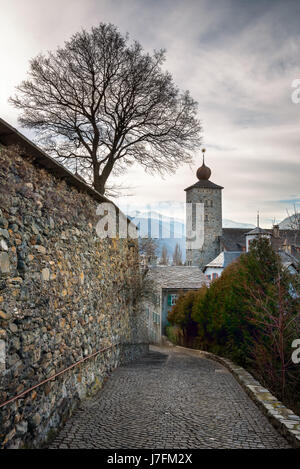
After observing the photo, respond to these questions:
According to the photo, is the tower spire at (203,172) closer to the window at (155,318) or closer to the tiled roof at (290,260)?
the tiled roof at (290,260)

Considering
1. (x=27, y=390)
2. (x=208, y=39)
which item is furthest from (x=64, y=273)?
(x=208, y=39)

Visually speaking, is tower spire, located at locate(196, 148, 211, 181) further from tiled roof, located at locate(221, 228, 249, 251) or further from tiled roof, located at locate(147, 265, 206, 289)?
tiled roof, located at locate(147, 265, 206, 289)

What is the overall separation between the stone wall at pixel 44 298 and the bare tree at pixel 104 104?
7579 millimetres

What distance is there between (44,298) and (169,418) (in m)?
2.52

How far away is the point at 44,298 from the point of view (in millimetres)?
4293

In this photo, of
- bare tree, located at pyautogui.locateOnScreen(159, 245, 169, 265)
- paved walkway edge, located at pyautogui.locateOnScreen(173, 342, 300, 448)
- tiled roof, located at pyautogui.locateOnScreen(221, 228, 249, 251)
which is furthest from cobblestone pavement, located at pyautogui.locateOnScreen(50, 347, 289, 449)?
bare tree, located at pyautogui.locateOnScreen(159, 245, 169, 265)

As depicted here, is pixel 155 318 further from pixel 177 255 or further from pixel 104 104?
pixel 177 255

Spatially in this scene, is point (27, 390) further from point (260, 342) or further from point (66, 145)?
point (66, 145)

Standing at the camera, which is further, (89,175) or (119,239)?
(89,175)

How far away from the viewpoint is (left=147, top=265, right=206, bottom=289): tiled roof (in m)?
22.9

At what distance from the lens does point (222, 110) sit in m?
9.57
